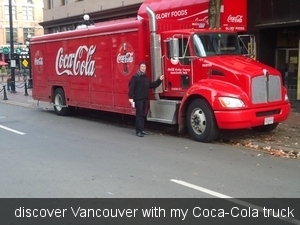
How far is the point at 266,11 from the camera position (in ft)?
51.8

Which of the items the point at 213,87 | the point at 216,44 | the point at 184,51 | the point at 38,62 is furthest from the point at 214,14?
the point at 38,62

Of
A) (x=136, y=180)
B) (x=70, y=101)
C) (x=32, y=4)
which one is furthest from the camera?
(x=32, y=4)

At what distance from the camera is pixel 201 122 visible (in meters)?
10.2

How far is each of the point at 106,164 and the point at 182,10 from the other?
945cm

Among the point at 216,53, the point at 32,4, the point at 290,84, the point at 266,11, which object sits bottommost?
the point at 290,84

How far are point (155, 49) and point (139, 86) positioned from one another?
1093 millimetres

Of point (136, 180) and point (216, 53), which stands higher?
point (216, 53)

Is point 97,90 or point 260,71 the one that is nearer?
point 260,71

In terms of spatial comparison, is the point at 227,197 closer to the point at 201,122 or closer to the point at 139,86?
the point at 201,122

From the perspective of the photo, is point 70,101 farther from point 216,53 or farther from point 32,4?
point 32,4

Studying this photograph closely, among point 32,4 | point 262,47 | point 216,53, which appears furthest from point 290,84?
point 32,4

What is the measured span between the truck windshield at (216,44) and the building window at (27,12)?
240 ft

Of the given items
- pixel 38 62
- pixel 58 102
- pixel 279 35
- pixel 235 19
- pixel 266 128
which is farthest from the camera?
pixel 38 62

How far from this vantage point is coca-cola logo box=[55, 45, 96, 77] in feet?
45.1
